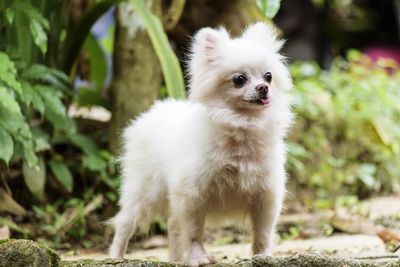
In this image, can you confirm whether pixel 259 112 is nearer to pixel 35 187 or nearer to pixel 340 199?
pixel 35 187

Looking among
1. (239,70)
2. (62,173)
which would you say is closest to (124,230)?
A: (239,70)

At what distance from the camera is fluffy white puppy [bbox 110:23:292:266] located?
3.50 meters

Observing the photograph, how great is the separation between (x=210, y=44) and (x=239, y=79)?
0.30 meters

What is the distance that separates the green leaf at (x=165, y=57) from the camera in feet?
16.8

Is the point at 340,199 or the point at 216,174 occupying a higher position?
the point at 216,174

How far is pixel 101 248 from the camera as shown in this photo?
5645mm

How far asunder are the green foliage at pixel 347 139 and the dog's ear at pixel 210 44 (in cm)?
342

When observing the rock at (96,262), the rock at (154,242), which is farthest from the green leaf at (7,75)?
the rock at (154,242)

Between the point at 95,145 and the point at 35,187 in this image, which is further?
the point at 95,145

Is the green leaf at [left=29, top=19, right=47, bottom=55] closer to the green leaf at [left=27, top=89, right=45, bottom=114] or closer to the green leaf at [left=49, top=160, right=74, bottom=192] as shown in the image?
the green leaf at [left=27, top=89, right=45, bottom=114]

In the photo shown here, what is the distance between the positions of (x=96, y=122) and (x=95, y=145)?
68 centimetres

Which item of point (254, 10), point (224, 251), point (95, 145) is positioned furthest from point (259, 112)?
point (254, 10)

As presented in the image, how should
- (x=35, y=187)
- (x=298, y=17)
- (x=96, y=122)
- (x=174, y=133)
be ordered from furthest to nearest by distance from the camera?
1. (x=298, y=17)
2. (x=96, y=122)
3. (x=35, y=187)
4. (x=174, y=133)

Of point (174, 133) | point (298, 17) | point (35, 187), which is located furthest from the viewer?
point (298, 17)
